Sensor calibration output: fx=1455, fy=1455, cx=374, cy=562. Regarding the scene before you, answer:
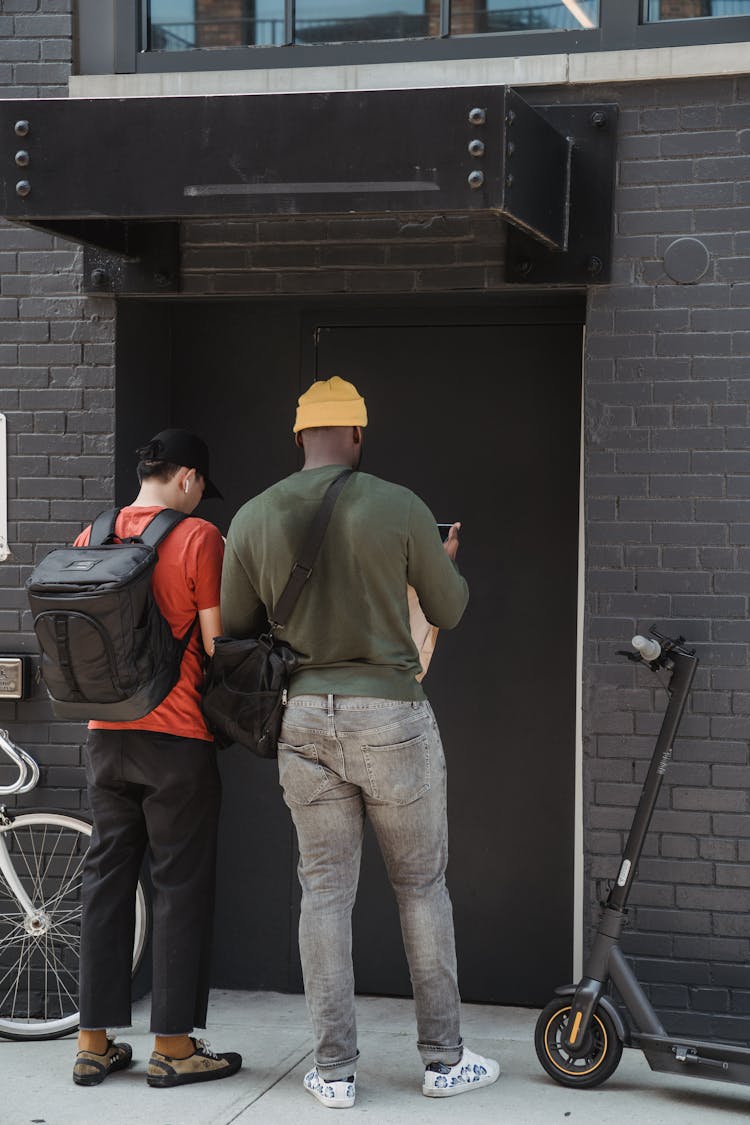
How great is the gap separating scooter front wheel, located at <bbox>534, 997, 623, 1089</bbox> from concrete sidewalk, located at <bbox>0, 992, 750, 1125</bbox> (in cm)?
5

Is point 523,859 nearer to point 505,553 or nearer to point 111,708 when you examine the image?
point 505,553

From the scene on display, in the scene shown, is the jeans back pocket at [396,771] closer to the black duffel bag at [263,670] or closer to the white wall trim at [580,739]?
the black duffel bag at [263,670]

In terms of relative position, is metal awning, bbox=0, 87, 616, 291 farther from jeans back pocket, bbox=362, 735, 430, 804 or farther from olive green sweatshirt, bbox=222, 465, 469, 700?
jeans back pocket, bbox=362, 735, 430, 804

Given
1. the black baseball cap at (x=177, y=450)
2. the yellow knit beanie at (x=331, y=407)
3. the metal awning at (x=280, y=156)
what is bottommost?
the black baseball cap at (x=177, y=450)

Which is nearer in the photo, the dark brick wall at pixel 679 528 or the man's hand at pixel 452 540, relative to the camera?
the man's hand at pixel 452 540

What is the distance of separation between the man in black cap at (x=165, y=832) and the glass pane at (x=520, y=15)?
6.00 feet

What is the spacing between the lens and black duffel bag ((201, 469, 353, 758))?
4238 millimetres

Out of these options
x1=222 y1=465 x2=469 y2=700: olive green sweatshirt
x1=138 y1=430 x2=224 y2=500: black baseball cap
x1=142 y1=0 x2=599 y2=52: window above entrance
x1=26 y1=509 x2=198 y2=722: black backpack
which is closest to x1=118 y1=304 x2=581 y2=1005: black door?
x1=138 y1=430 x2=224 y2=500: black baseball cap

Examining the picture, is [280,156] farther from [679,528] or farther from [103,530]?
[679,528]

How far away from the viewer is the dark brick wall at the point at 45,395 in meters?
5.27

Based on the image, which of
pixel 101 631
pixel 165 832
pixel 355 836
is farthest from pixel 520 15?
pixel 165 832

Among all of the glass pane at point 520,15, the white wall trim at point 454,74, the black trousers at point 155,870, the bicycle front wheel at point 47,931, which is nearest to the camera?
the black trousers at point 155,870

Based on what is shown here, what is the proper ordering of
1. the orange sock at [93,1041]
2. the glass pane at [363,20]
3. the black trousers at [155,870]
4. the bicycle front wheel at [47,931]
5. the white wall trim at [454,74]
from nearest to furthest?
the black trousers at [155,870], the orange sock at [93,1041], the white wall trim at [454,74], the glass pane at [363,20], the bicycle front wheel at [47,931]

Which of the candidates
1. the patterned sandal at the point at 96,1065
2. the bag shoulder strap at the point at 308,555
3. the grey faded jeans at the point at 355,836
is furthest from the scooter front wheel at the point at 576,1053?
the bag shoulder strap at the point at 308,555
